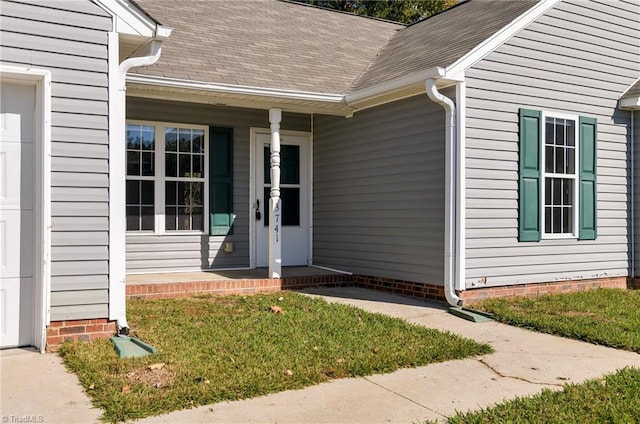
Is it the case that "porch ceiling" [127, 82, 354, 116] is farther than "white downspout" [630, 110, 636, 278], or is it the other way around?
"white downspout" [630, 110, 636, 278]

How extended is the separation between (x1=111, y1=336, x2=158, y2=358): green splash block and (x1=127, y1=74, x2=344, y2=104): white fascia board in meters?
3.43

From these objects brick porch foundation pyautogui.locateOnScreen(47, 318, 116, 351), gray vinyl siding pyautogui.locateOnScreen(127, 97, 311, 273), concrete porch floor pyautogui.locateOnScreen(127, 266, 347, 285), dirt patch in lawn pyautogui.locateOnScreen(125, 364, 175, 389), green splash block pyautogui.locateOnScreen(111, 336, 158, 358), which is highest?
gray vinyl siding pyautogui.locateOnScreen(127, 97, 311, 273)

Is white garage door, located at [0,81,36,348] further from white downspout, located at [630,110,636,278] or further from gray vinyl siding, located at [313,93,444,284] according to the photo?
white downspout, located at [630,110,636,278]

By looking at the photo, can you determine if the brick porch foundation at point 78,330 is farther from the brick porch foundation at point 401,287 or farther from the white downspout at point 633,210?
the white downspout at point 633,210

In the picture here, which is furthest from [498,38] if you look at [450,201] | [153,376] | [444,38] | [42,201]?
[153,376]

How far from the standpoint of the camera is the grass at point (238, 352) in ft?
12.4

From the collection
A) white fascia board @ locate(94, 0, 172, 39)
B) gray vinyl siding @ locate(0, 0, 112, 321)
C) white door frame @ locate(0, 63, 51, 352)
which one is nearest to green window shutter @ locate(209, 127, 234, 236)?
white fascia board @ locate(94, 0, 172, 39)

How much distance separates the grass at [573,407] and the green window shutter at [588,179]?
14.7 ft

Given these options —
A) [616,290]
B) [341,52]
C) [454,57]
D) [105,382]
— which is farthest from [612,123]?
[105,382]

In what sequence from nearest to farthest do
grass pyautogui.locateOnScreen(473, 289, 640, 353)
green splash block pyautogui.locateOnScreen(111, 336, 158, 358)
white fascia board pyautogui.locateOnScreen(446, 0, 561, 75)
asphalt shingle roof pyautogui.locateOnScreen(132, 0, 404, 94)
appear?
green splash block pyautogui.locateOnScreen(111, 336, 158, 358) → grass pyautogui.locateOnScreen(473, 289, 640, 353) → white fascia board pyautogui.locateOnScreen(446, 0, 561, 75) → asphalt shingle roof pyautogui.locateOnScreen(132, 0, 404, 94)

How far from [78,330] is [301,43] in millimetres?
6805

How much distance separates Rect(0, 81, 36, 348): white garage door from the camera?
4746 mm

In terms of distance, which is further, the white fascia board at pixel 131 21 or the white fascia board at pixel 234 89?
the white fascia board at pixel 234 89

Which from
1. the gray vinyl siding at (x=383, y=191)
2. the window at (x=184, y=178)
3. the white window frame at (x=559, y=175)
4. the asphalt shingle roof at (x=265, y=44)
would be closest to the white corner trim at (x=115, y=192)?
the asphalt shingle roof at (x=265, y=44)
